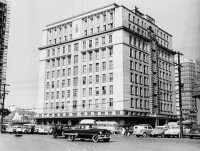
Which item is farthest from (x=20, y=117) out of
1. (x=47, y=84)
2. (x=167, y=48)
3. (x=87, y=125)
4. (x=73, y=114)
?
(x=87, y=125)

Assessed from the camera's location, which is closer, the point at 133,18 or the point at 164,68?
the point at 133,18

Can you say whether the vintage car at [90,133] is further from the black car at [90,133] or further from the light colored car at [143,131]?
the light colored car at [143,131]

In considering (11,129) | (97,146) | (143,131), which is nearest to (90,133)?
(97,146)

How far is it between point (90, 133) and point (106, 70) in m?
39.6

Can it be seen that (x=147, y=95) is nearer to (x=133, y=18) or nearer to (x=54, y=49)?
(x=133, y=18)

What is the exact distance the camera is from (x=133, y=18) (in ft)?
223

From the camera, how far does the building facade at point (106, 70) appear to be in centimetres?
6234

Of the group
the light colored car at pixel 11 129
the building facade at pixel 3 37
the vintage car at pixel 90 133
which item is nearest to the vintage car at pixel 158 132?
the vintage car at pixel 90 133

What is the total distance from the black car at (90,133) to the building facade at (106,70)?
3401cm

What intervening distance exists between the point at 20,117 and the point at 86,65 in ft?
287

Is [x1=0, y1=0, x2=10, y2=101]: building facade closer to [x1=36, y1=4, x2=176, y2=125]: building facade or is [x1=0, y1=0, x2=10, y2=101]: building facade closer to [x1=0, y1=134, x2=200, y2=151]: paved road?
[x1=36, y1=4, x2=176, y2=125]: building facade

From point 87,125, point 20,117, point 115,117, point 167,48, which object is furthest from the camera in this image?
point 20,117

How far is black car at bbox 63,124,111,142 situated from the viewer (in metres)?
24.6

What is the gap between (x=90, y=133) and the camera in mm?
24906
